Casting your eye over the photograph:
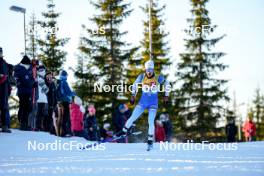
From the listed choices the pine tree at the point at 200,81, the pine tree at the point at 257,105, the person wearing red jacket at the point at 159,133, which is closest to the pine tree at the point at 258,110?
the pine tree at the point at 257,105

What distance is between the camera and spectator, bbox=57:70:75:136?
1409cm

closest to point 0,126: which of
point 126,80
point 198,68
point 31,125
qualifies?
point 31,125

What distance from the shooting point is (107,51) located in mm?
33812

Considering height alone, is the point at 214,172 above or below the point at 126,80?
below

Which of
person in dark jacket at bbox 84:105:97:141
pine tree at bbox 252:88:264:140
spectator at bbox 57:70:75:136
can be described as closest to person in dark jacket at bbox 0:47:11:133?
spectator at bbox 57:70:75:136

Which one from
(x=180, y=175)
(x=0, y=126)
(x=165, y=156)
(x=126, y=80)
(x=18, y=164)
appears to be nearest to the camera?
(x=180, y=175)

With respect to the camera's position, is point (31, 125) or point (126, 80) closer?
point (31, 125)

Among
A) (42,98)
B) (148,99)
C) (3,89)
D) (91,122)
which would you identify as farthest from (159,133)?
(3,89)

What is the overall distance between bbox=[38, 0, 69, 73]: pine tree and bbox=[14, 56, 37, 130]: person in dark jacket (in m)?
22.9

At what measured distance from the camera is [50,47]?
38.3m

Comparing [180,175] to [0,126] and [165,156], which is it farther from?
[0,126]

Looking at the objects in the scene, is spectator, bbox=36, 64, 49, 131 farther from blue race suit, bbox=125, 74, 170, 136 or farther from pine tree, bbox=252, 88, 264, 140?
pine tree, bbox=252, 88, 264, 140

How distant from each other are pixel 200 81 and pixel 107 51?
7446mm

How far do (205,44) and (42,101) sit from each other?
76.9 feet
